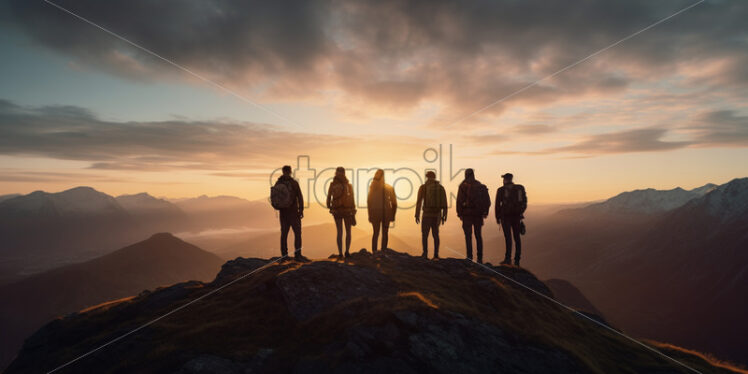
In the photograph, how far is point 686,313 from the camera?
195 meters

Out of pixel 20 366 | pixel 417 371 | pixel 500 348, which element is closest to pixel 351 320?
pixel 417 371


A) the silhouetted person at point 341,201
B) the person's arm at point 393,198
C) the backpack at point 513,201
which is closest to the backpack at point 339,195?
the silhouetted person at point 341,201

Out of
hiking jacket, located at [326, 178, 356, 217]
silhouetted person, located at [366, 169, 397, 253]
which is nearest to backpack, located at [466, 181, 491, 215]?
silhouetted person, located at [366, 169, 397, 253]

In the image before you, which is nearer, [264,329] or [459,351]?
[459,351]

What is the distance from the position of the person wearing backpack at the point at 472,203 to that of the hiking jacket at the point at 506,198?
946mm

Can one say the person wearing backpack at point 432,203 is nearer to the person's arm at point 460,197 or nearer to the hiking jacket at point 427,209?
the hiking jacket at point 427,209

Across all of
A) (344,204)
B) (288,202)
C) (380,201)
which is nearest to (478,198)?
(380,201)

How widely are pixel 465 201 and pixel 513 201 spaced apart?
2.46m

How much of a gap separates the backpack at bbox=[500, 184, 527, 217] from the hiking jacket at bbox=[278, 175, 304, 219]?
10275 mm

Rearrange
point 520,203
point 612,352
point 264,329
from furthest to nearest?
point 520,203 < point 612,352 < point 264,329

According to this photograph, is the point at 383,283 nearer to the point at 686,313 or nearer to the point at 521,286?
the point at 521,286

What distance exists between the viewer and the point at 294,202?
1552 centimetres

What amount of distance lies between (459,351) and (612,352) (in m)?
6.10

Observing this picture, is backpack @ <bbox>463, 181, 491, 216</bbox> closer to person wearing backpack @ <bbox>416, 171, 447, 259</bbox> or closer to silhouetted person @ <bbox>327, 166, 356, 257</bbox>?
person wearing backpack @ <bbox>416, 171, 447, 259</bbox>
